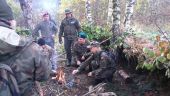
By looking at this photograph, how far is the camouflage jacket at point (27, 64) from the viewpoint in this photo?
348 cm

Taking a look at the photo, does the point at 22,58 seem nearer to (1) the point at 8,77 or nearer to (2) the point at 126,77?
(1) the point at 8,77

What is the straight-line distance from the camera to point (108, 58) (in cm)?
933

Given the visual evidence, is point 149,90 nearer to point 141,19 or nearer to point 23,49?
point 23,49

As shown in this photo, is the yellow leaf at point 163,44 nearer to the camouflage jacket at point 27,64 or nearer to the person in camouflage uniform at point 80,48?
the camouflage jacket at point 27,64

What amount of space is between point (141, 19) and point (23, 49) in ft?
68.4

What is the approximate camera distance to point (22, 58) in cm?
353

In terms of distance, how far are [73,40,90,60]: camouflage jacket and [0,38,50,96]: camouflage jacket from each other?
7822mm

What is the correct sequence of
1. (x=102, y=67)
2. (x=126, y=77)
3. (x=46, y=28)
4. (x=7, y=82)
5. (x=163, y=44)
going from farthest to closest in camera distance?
(x=46, y=28) → (x=102, y=67) → (x=126, y=77) → (x=163, y=44) → (x=7, y=82)

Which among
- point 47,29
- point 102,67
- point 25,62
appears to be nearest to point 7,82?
point 25,62

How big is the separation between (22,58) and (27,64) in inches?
3.5

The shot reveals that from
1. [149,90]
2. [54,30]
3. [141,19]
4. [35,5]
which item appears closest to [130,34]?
[54,30]

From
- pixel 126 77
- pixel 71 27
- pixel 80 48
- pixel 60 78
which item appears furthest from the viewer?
pixel 71 27

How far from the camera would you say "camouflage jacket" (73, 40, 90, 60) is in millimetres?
11500

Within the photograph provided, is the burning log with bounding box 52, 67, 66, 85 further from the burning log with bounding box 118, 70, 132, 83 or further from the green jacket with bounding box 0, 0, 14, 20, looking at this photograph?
the green jacket with bounding box 0, 0, 14, 20
